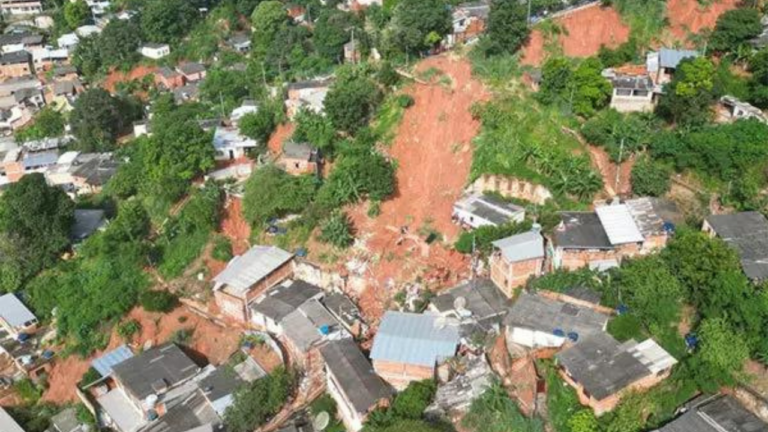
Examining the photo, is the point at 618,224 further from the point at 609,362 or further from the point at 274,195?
the point at 274,195

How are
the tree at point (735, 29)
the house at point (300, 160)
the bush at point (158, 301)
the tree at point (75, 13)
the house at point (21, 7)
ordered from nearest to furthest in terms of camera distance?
the bush at point (158, 301) < the tree at point (735, 29) < the house at point (300, 160) < the tree at point (75, 13) < the house at point (21, 7)

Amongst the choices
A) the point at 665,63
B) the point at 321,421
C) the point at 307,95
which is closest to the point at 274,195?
the point at 307,95

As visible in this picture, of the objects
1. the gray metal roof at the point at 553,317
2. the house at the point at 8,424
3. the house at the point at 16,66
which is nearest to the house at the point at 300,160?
the gray metal roof at the point at 553,317

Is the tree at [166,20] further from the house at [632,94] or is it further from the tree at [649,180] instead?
the tree at [649,180]

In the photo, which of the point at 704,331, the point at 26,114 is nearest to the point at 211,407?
the point at 704,331

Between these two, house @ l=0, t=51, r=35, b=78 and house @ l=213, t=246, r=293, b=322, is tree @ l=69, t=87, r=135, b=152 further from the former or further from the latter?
house @ l=213, t=246, r=293, b=322

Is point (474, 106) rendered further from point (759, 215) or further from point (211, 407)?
point (211, 407)

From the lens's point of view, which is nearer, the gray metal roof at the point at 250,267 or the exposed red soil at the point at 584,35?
the gray metal roof at the point at 250,267
